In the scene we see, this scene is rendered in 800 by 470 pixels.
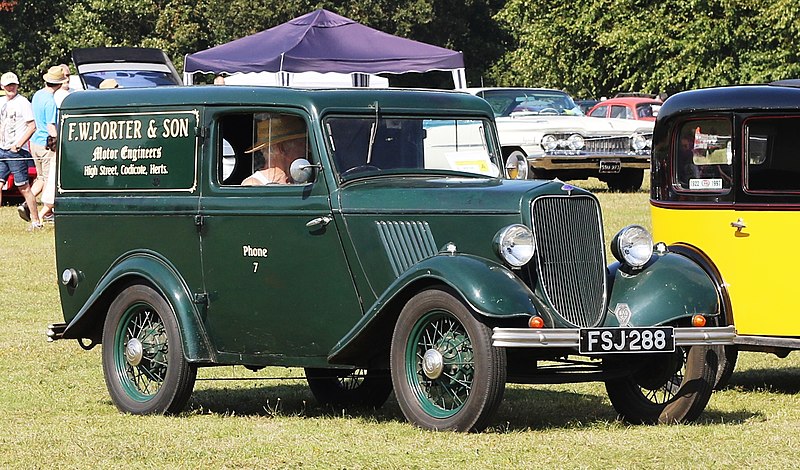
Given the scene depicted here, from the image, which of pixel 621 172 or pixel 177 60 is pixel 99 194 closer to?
pixel 621 172

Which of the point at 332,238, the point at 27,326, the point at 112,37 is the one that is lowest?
the point at 27,326

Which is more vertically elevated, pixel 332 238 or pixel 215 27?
pixel 215 27

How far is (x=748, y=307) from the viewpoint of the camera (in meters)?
9.47

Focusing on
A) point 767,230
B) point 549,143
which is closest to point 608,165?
point 549,143

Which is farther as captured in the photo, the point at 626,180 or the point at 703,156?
the point at 626,180

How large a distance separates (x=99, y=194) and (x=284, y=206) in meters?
1.40

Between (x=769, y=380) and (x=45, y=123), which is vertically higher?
(x=45, y=123)

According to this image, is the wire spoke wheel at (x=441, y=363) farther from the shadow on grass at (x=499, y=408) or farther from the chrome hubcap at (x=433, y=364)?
the shadow on grass at (x=499, y=408)

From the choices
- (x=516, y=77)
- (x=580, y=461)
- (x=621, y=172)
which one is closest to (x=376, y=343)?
(x=580, y=461)

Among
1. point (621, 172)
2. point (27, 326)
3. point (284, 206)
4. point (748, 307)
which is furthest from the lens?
point (621, 172)

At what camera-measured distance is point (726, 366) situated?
9414 mm

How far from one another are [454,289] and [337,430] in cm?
106

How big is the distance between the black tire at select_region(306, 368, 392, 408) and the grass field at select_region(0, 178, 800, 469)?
0.10 meters

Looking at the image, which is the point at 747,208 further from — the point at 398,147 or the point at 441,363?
the point at 441,363
